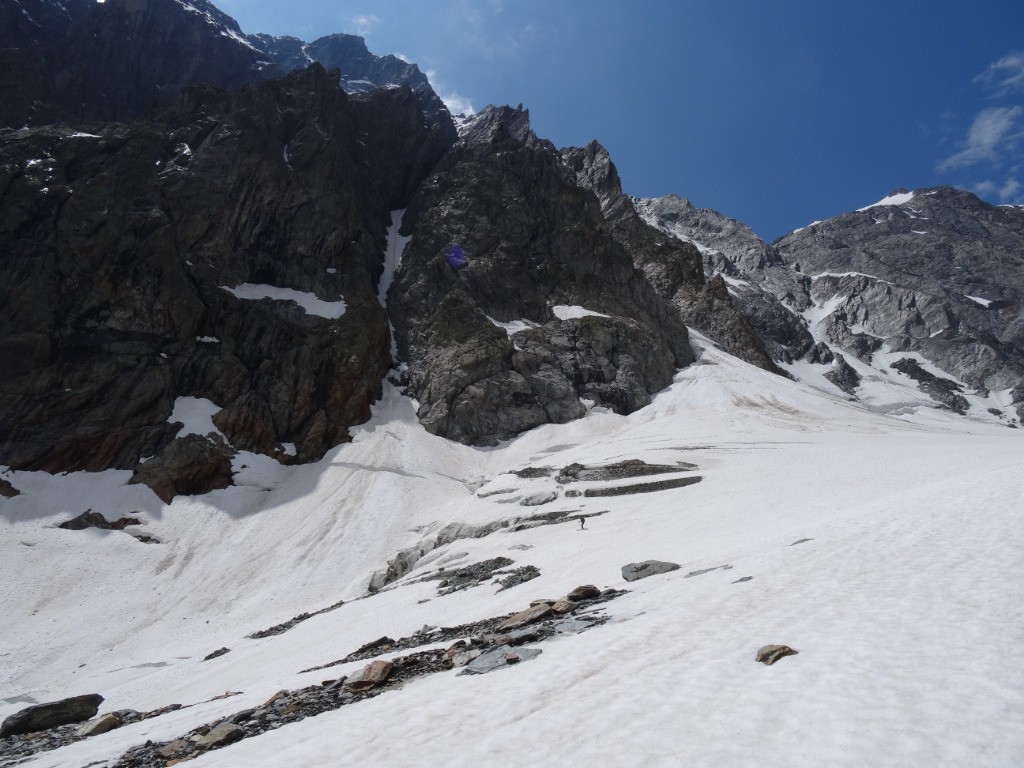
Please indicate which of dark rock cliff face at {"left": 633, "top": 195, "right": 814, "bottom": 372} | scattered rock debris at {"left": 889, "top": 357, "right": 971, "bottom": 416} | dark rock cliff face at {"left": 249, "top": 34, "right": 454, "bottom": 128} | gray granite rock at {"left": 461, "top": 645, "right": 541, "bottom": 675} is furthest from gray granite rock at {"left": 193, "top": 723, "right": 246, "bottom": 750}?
dark rock cliff face at {"left": 249, "top": 34, "right": 454, "bottom": 128}

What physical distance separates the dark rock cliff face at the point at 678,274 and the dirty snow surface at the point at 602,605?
46.3 m

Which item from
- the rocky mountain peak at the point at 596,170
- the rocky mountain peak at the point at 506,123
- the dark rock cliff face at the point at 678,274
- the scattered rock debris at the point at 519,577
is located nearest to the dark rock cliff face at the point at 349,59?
the rocky mountain peak at the point at 506,123

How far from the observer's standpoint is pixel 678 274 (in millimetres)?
119875

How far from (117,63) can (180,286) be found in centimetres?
7828

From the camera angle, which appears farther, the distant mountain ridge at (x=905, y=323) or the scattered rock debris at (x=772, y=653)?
the distant mountain ridge at (x=905, y=323)

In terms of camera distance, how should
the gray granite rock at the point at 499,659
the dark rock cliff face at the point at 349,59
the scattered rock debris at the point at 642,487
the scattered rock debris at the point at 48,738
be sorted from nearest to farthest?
the gray granite rock at the point at 499,659 < the scattered rock debris at the point at 48,738 < the scattered rock debris at the point at 642,487 < the dark rock cliff face at the point at 349,59

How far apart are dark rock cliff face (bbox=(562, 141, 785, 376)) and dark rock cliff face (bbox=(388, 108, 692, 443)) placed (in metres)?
14.2

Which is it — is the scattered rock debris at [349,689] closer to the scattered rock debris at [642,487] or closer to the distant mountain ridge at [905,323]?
the scattered rock debris at [642,487]

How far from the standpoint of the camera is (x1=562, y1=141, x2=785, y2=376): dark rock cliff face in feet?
355

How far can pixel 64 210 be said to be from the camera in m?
65.3

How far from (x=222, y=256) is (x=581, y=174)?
306 ft

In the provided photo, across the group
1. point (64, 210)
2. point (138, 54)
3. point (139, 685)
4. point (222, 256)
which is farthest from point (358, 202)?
point (139, 685)

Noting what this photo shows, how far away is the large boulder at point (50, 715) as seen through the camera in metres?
15.5

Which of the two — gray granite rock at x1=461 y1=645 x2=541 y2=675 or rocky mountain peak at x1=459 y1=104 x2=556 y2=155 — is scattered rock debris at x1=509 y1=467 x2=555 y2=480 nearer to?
gray granite rock at x1=461 y1=645 x2=541 y2=675
